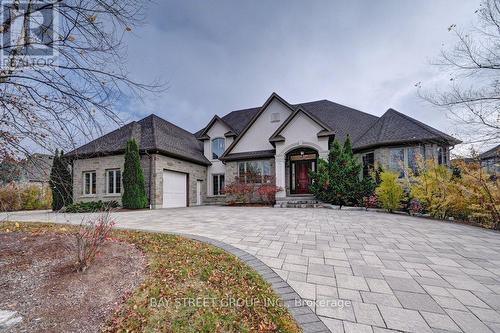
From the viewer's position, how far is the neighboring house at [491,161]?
22.7 ft

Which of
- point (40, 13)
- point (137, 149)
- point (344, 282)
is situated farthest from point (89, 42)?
point (137, 149)

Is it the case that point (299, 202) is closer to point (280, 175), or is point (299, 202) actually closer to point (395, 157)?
point (280, 175)

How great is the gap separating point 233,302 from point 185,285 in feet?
2.18

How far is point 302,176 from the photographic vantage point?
45.8 feet

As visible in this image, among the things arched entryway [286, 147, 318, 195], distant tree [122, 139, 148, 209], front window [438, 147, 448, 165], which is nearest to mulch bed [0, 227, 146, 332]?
distant tree [122, 139, 148, 209]

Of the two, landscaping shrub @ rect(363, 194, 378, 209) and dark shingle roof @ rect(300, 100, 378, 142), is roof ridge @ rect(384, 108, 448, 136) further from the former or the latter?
landscaping shrub @ rect(363, 194, 378, 209)

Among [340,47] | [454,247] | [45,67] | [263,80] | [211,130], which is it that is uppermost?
[263,80]

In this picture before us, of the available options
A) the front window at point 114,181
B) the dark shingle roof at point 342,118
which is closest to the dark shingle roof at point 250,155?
the dark shingle roof at point 342,118

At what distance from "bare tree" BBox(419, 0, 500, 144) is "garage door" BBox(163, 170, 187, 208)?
13.3 meters

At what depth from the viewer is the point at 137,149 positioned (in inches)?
460

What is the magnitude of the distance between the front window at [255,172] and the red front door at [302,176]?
2.01m

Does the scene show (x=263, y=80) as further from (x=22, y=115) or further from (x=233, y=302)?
(x=233, y=302)

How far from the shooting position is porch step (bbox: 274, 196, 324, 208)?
37.7ft

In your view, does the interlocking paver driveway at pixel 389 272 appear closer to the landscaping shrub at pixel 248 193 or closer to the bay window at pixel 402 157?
the bay window at pixel 402 157
